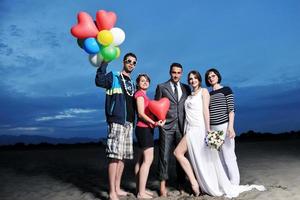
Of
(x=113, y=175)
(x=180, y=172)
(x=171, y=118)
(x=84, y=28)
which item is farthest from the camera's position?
(x=180, y=172)

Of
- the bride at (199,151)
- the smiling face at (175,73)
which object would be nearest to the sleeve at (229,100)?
the bride at (199,151)

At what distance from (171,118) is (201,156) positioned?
2.24 feet

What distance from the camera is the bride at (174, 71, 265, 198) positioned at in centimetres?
506

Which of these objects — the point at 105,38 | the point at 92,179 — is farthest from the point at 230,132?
the point at 92,179

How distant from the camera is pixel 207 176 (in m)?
5.11

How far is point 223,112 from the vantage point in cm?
532

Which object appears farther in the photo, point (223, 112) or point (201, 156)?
point (223, 112)

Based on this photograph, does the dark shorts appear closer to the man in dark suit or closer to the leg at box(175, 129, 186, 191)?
the man in dark suit

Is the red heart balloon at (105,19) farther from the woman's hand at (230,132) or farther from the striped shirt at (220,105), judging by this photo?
the woman's hand at (230,132)

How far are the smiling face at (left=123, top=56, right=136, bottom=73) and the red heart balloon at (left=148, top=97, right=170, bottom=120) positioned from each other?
0.57 meters

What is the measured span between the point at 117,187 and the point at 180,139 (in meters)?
1.27

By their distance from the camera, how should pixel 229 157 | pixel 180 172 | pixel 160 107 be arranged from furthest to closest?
1. pixel 180 172
2. pixel 229 157
3. pixel 160 107

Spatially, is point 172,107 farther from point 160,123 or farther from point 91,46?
point 91,46

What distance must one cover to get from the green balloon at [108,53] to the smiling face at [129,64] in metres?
0.32
